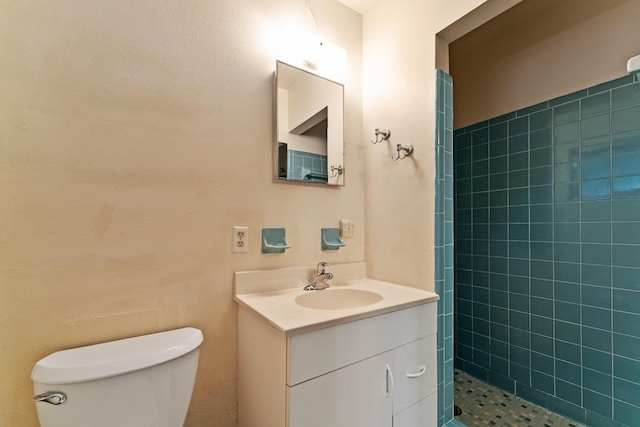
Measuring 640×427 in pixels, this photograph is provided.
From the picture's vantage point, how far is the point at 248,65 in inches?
49.9

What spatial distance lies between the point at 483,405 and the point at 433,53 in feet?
6.74

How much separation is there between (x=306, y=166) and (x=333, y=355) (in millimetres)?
908

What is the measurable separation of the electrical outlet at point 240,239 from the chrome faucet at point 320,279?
1.22 feet

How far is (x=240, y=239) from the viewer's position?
4.00ft

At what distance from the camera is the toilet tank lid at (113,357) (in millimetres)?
753

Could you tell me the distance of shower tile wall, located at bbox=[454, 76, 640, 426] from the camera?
1390 mm

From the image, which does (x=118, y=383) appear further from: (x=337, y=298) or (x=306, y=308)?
(x=337, y=298)

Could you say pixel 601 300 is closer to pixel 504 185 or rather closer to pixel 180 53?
pixel 504 185

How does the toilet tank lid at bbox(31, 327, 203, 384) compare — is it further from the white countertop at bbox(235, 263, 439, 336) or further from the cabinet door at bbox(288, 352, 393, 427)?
the cabinet door at bbox(288, 352, 393, 427)

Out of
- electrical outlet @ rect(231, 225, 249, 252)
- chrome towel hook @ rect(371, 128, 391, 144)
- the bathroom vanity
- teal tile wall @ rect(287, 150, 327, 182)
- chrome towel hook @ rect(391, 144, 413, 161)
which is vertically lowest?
the bathroom vanity

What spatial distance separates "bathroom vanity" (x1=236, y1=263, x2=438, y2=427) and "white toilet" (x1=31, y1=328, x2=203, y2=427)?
10.2 inches

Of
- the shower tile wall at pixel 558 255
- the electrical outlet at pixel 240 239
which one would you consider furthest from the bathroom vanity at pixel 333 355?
the shower tile wall at pixel 558 255

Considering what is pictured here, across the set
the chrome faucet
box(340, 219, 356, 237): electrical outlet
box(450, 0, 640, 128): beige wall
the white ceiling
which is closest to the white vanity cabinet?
the chrome faucet

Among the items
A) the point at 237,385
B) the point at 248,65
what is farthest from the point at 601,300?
the point at 248,65
